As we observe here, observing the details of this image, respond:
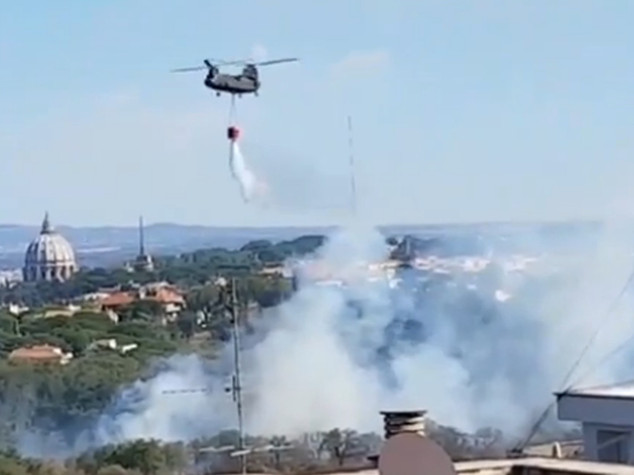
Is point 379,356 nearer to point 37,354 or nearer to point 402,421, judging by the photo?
point 37,354

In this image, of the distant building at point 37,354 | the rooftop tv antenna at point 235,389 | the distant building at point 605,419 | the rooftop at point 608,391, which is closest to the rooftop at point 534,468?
the distant building at point 605,419

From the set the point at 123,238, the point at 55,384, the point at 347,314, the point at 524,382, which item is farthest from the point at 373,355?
the point at 55,384

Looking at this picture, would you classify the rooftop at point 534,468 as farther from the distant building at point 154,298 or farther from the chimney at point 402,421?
the distant building at point 154,298

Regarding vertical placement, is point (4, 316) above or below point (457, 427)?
above

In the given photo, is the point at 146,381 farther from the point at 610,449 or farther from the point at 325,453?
the point at 610,449

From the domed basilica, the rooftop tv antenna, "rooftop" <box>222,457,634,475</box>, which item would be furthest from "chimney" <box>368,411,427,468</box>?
the domed basilica

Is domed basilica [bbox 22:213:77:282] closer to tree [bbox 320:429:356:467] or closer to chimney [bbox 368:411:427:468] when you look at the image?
tree [bbox 320:429:356:467]

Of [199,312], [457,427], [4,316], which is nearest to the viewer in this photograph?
[457,427]
